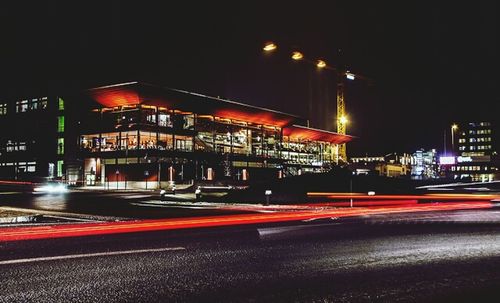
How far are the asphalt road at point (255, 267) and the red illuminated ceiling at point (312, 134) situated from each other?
87191 millimetres

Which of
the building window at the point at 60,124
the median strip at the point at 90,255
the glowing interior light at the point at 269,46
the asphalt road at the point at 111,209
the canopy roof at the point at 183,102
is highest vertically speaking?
the canopy roof at the point at 183,102

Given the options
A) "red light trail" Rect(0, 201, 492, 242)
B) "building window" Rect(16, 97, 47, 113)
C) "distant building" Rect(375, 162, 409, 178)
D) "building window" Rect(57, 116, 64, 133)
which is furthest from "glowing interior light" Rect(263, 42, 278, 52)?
"distant building" Rect(375, 162, 409, 178)

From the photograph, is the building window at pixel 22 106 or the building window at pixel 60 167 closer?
the building window at pixel 60 167

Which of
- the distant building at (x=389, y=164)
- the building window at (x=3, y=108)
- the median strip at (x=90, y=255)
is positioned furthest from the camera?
the distant building at (x=389, y=164)

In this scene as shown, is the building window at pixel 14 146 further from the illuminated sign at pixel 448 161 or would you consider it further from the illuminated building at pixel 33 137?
the illuminated sign at pixel 448 161

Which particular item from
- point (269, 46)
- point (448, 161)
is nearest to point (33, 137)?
point (269, 46)

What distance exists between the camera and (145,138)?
6825 cm

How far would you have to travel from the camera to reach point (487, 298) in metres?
4.82

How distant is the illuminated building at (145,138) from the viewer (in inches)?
2574

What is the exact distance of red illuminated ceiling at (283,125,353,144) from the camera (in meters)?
98.6

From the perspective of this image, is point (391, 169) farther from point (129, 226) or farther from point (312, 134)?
point (129, 226)

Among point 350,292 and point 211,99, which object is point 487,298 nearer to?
point 350,292

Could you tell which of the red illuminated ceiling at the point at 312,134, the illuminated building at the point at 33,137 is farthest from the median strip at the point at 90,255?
the red illuminated ceiling at the point at 312,134

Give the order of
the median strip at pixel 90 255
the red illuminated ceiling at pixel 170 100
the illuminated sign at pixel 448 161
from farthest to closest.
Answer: the illuminated sign at pixel 448 161
the red illuminated ceiling at pixel 170 100
the median strip at pixel 90 255
